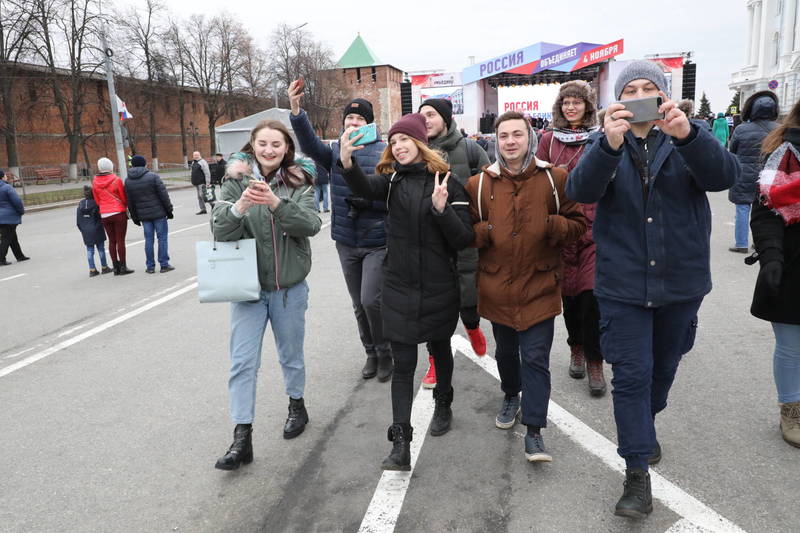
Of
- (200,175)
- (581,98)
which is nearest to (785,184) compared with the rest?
(581,98)

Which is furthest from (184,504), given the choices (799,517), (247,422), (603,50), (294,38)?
(294,38)

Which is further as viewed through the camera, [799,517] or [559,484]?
[559,484]

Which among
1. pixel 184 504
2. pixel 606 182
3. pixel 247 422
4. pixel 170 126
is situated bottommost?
pixel 184 504

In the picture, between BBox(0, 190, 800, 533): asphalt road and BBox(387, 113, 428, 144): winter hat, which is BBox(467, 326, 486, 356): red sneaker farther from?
BBox(387, 113, 428, 144): winter hat

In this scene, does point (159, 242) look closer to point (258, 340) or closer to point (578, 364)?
point (258, 340)

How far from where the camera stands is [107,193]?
978cm

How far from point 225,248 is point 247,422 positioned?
1.01 meters

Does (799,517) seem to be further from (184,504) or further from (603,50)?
(603,50)

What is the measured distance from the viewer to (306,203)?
11.5ft

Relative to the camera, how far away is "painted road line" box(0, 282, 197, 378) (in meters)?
5.40

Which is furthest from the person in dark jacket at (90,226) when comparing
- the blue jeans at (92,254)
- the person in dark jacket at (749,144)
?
the person in dark jacket at (749,144)

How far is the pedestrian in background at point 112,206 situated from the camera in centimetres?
977

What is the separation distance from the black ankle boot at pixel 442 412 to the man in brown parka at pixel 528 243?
1.93 feet

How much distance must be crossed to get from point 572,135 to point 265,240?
232cm
